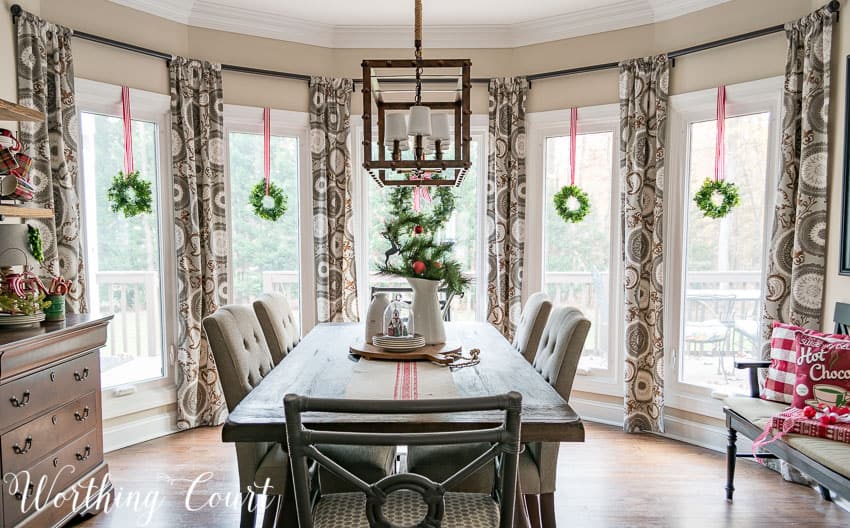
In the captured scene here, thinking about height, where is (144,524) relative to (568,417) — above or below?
below

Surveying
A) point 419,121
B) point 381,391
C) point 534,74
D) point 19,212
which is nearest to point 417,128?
point 419,121

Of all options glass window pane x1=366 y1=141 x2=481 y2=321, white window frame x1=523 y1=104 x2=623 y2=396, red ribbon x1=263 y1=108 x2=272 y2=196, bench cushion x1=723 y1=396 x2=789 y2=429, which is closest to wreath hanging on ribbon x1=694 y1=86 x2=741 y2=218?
white window frame x1=523 y1=104 x2=623 y2=396

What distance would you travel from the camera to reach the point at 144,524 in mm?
2514

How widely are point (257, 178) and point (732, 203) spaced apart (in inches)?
127

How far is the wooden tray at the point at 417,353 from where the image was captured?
7.75 feet

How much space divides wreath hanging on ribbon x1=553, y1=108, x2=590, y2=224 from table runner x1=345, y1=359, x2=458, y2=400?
79.7 inches

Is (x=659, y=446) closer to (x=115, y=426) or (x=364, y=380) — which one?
(x=364, y=380)

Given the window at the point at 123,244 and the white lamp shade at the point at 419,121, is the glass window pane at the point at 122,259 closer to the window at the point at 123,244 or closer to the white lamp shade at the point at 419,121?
the window at the point at 123,244

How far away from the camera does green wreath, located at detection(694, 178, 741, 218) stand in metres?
3.25

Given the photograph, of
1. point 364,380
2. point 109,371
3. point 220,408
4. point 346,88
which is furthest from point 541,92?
point 109,371

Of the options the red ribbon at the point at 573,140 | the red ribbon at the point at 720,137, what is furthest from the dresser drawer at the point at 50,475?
the red ribbon at the point at 720,137

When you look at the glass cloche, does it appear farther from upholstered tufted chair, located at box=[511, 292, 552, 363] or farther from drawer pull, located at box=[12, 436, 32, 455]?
drawer pull, located at box=[12, 436, 32, 455]

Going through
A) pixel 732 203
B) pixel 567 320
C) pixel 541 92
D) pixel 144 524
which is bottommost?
pixel 144 524

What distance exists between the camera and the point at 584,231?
160 inches
